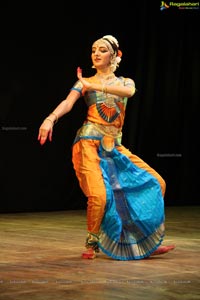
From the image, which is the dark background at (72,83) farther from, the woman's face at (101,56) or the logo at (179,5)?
the woman's face at (101,56)

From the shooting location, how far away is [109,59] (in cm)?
503

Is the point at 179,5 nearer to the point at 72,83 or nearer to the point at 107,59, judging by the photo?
the point at 72,83

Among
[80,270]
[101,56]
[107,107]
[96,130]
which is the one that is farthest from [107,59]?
[80,270]

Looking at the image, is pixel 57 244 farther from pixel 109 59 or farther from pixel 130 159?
pixel 109 59

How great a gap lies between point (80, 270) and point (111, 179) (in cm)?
82

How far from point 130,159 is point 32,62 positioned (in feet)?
10.5

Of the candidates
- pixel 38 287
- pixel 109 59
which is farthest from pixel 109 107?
pixel 38 287

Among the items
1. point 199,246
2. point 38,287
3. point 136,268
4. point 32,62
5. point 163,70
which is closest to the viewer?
point 38,287

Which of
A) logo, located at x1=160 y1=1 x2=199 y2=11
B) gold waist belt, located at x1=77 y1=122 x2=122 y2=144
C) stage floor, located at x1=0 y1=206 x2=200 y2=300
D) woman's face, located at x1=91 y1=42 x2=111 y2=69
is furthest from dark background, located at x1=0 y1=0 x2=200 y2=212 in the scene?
gold waist belt, located at x1=77 y1=122 x2=122 y2=144

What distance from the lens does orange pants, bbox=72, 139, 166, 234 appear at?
4.77 metres

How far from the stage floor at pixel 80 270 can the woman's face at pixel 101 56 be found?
3.85 feet

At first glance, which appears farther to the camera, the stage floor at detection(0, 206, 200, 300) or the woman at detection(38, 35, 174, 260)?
the woman at detection(38, 35, 174, 260)

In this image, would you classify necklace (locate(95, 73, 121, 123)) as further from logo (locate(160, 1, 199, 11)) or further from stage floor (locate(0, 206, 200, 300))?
logo (locate(160, 1, 199, 11))

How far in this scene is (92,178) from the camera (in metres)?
4.82
